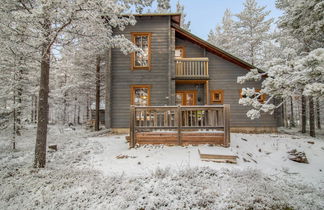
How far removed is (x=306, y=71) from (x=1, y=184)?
272 inches

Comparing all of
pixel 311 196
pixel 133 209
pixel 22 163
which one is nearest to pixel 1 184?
pixel 22 163

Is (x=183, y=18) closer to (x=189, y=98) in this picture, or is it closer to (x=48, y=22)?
(x=189, y=98)

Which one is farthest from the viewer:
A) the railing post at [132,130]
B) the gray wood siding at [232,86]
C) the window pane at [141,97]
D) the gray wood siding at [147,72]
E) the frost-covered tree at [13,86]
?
the gray wood siding at [232,86]

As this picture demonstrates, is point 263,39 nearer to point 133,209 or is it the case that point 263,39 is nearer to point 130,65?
point 130,65

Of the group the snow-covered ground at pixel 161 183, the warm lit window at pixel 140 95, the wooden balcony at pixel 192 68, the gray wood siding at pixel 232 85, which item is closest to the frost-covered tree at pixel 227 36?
the gray wood siding at pixel 232 85

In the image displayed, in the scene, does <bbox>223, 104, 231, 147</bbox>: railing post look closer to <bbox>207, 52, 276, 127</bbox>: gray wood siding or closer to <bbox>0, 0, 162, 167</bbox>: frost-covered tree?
<bbox>0, 0, 162, 167</bbox>: frost-covered tree

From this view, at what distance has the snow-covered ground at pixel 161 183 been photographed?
9.36 feet

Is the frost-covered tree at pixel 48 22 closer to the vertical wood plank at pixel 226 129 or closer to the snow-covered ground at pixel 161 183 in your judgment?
the snow-covered ground at pixel 161 183

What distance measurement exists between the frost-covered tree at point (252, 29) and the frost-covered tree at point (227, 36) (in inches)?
34.2

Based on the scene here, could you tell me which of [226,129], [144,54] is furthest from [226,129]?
[144,54]

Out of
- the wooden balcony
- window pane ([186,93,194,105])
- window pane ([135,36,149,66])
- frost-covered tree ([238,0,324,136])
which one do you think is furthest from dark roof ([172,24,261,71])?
frost-covered tree ([238,0,324,136])

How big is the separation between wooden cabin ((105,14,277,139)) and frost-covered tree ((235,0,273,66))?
22.0 ft

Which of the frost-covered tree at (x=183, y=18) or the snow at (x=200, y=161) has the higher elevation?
the frost-covered tree at (x=183, y=18)

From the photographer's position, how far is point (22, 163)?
4.88 m
